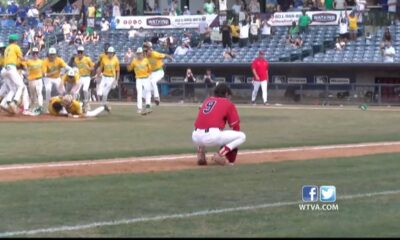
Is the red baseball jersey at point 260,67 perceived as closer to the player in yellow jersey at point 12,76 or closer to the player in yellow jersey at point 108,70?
the player in yellow jersey at point 108,70

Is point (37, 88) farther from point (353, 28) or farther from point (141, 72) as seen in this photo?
point (353, 28)

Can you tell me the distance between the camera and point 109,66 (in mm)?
26609

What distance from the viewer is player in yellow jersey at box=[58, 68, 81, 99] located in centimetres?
2533

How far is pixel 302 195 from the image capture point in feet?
33.9

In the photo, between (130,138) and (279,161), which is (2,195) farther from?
(130,138)

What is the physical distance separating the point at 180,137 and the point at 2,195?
909 centimetres

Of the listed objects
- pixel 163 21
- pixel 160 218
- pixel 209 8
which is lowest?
pixel 160 218

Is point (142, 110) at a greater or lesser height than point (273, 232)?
lesser

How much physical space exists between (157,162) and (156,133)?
5911 millimetres

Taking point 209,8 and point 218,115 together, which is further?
point 209,8

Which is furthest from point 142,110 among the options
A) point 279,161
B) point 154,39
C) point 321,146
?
point 154,39

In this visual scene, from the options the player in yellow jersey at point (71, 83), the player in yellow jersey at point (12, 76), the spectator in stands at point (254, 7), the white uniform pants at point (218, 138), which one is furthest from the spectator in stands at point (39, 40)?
the white uniform pants at point (218, 138)

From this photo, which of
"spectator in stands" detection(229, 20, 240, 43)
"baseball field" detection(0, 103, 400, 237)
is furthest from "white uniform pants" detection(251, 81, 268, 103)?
"baseball field" detection(0, 103, 400, 237)

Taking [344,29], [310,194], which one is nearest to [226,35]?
[344,29]
